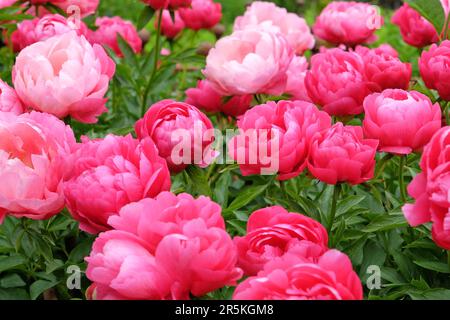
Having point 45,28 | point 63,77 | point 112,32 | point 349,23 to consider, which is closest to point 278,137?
point 63,77

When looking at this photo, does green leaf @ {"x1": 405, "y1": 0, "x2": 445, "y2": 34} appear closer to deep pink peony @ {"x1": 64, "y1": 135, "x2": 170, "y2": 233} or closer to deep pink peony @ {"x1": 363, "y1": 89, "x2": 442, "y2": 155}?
deep pink peony @ {"x1": 363, "y1": 89, "x2": 442, "y2": 155}

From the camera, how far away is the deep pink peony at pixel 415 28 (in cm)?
165

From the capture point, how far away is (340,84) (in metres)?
1.23

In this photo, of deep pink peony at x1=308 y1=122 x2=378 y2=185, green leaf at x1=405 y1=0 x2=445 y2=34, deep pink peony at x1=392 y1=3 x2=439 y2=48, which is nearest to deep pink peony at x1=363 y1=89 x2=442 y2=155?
deep pink peony at x1=308 y1=122 x2=378 y2=185

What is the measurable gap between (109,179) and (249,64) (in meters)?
0.51

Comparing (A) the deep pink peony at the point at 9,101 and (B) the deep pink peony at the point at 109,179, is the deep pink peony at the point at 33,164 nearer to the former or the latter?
(B) the deep pink peony at the point at 109,179

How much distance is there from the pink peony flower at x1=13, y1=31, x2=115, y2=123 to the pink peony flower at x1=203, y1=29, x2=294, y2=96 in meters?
0.25

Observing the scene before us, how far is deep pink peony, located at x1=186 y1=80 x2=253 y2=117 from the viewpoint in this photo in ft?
4.95

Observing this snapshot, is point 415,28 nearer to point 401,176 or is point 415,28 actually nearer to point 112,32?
point 401,176

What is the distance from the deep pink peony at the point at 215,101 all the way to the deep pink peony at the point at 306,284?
0.79m

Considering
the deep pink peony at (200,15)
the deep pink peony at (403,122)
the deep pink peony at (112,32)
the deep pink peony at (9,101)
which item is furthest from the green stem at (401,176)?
the deep pink peony at (200,15)

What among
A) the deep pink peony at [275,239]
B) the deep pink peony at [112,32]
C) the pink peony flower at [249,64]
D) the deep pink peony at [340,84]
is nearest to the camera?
the deep pink peony at [275,239]

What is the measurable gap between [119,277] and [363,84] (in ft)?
2.12

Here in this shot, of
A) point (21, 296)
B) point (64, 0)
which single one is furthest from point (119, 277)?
point (64, 0)
